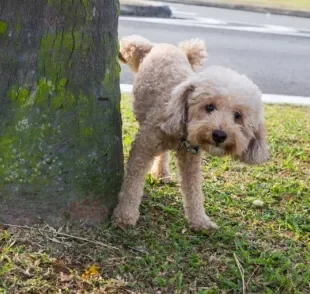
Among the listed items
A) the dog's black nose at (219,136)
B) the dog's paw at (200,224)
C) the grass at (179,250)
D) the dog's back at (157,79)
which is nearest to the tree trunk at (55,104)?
the grass at (179,250)

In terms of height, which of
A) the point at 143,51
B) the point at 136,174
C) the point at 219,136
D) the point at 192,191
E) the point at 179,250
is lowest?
the point at 179,250

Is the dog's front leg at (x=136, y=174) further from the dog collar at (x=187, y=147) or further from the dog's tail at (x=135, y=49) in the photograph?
the dog's tail at (x=135, y=49)

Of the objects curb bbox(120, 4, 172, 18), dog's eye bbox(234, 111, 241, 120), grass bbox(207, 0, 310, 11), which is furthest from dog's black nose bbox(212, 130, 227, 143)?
grass bbox(207, 0, 310, 11)

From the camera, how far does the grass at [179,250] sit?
3154mm

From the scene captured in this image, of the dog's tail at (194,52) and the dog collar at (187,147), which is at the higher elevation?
the dog's tail at (194,52)

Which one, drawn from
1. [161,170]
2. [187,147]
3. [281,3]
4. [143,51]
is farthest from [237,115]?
[281,3]

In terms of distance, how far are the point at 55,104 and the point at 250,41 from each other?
983cm

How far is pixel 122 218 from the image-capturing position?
3.72 metres

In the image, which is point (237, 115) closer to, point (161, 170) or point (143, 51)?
point (161, 170)

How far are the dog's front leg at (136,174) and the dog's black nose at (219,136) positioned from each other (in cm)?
49

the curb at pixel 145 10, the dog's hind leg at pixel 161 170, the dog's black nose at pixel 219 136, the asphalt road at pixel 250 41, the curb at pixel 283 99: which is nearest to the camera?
the dog's black nose at pixel 219 136

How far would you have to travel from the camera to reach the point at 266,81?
8.85m

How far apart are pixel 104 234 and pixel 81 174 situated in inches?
15.9

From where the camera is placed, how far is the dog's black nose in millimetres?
3404
